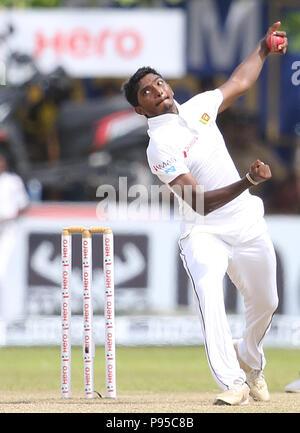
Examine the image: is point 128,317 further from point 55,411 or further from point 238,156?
point 55,411

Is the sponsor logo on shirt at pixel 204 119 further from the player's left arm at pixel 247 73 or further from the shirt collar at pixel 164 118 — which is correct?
the player's left arm at pixel 247 73

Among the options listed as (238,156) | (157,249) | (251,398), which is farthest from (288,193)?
(251,398)

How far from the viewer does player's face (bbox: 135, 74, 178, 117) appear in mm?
7277

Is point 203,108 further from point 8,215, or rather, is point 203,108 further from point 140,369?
point 8,215

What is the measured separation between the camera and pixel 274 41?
304 inches

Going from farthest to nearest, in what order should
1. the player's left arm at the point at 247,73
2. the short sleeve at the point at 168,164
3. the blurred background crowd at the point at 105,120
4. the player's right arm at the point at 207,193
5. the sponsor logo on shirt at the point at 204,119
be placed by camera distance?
the blurred background crowd at the point at 105,120 < the player's left arm at the point at 247,73 < the sponsor logo on shirt at the point at 204,119 < the short sleeve at the point at 168,164 < the player's right arm at the point at 207,193

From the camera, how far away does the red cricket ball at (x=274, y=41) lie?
25.3 feet

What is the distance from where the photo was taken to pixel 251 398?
25.6ft

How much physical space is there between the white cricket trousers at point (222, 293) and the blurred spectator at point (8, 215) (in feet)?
18.8

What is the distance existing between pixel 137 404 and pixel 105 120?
664cm

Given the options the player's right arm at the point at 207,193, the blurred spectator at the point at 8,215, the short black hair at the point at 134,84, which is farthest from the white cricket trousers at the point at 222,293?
the blurred spectator at the point at 8,215

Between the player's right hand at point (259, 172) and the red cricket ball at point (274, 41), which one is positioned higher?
the red cricket ball at point (274, 41)

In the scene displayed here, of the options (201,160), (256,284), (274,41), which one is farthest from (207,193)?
(274,41)
